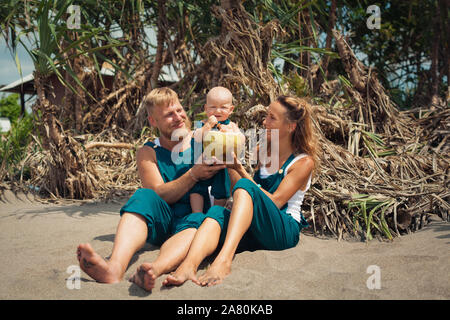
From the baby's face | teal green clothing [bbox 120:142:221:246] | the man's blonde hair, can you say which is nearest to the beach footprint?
teal green clothing [bbox 120:142:221:246]

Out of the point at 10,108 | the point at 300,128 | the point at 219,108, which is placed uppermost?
the point at 10,108

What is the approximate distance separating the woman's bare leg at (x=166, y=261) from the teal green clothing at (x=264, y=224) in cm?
19

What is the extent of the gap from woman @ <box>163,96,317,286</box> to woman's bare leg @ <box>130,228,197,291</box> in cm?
8

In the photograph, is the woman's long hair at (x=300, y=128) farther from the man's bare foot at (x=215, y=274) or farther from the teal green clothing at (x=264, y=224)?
the man's bare foot at (x=215, y=274)

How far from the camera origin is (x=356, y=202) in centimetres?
262

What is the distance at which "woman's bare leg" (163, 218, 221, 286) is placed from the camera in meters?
1.62

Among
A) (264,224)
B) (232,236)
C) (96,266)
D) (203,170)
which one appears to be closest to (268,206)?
(264,224)

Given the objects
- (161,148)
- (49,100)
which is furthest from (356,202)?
(49,100)

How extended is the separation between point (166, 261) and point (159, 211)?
1.17ft

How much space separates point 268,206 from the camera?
196cm

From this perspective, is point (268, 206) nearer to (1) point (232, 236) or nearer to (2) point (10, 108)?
(1) point (232, 236)

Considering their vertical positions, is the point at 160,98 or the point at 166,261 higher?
the point at 160,98

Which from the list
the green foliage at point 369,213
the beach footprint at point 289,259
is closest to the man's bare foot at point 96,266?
the beach footprint at point 289,259

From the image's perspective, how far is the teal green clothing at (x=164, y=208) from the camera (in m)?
1.97
